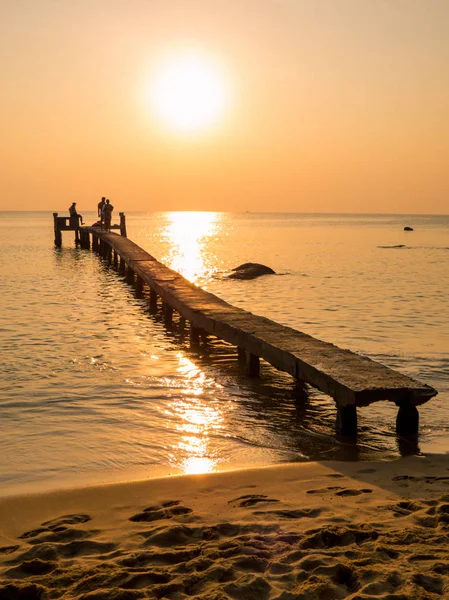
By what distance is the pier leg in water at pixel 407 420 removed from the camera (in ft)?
23.2

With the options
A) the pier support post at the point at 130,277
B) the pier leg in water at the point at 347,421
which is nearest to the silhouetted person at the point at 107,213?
the pier support post at the point at 130,277

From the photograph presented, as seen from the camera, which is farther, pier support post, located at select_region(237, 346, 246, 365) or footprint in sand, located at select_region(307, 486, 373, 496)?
pier support post, located at select_region(237, 346, 246, 365)

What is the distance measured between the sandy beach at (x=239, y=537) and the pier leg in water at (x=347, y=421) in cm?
93

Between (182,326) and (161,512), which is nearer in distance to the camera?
(161,512)

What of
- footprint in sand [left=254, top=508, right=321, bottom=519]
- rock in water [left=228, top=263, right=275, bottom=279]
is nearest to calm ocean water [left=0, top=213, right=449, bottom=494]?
footprint in sand [left=254, top=508, right=321, bottom=519]

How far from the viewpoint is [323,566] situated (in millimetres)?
4156

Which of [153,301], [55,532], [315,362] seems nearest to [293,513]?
[55,532]

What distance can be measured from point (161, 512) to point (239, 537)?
30.2 inches

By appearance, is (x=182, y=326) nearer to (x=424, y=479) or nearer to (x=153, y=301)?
(x=153, y=301)

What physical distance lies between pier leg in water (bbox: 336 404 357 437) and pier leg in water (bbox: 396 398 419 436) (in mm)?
503

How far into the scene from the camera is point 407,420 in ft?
23.4

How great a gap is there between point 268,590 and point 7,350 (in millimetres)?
9134

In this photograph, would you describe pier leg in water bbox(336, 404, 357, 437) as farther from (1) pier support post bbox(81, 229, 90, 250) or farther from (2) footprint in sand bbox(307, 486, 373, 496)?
(1) pier support post bbox(81, 229, 90, 250)

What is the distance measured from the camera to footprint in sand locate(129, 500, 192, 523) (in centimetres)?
502
